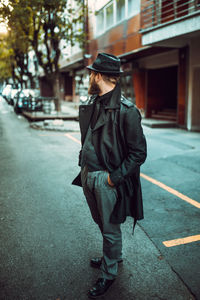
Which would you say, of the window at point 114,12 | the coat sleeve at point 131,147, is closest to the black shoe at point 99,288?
the coat sleeve at point 131,147

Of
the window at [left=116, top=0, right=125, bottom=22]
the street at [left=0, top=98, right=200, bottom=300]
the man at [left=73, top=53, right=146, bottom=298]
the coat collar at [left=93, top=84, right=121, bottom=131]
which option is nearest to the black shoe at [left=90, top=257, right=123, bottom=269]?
the street at [left=0, top=98, right=200, bottom=300]

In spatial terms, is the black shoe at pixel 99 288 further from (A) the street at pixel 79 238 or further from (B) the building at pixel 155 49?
(B) the building at pixel 155 49

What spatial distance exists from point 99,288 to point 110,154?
1141 millimetres

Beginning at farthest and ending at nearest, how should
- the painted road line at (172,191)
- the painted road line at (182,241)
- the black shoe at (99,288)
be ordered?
1. the painted road line at (172,191)
2. the painted road line at (182,241)
3. the black shoe at (99,288)

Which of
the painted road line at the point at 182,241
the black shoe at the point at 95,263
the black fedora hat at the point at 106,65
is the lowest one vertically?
the painted road line at the point at 182,241

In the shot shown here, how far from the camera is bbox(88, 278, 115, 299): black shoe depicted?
2.60 m

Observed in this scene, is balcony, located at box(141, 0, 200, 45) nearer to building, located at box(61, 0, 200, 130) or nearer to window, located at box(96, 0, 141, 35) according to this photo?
building, located at box(61, 0, 200, 130)

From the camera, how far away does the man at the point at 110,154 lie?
2488mm

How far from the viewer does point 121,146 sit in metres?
2.59

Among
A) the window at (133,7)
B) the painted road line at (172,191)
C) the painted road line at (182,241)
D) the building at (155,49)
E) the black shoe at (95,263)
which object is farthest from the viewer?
the window at (133,7)

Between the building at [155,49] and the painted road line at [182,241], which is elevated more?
the building at [155,49]

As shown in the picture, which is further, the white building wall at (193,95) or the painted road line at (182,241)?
the white building wall at (193,95)

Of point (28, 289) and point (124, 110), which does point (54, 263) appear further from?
point (124, 110)

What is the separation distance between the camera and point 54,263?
3.13m
